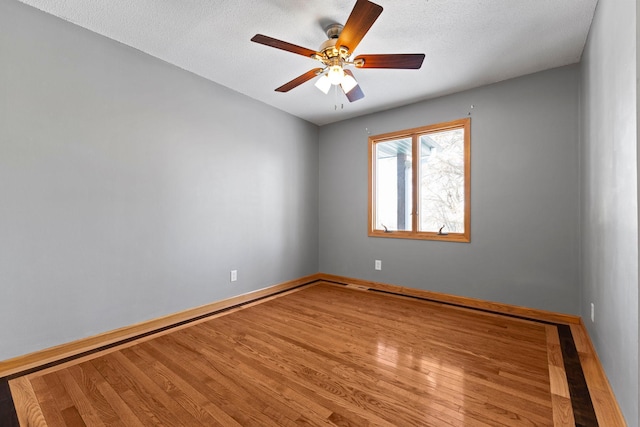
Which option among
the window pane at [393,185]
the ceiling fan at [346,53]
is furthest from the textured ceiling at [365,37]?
the window pane at [393,185]

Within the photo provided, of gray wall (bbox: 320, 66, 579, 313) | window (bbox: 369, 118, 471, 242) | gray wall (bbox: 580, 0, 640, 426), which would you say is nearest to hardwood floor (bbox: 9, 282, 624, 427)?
gray wall (bbox: 580, 0, 640, 426)

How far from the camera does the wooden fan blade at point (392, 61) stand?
199 centimetres

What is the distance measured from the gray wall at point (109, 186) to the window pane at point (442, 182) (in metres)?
2.19

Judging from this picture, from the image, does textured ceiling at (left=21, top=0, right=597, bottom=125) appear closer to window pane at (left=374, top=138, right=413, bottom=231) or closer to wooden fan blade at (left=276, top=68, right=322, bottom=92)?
wooden fan blade at (left=276, top=68, right=322, bottom=92)

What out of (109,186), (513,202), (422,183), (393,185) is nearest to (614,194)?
(513,202)

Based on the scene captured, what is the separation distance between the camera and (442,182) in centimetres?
357

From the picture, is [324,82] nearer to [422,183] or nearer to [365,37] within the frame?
[365,37]

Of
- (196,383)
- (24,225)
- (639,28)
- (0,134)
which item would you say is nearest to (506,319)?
(639,28)

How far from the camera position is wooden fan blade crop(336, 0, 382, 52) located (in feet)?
5.17

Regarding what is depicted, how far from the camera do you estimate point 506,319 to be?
2.85 metres

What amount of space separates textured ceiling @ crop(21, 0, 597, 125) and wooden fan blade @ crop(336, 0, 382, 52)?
0.29 m

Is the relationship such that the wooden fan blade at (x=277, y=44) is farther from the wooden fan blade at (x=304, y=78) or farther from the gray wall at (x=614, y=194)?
the gray wall at (x=614, y=194)

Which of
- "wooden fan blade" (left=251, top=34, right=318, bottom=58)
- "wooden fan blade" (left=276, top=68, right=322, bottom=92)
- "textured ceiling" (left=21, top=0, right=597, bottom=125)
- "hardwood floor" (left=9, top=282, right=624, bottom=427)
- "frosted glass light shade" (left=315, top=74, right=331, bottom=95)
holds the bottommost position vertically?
"hardwood floor" (left=9, top=282, right=624, bottom=427)

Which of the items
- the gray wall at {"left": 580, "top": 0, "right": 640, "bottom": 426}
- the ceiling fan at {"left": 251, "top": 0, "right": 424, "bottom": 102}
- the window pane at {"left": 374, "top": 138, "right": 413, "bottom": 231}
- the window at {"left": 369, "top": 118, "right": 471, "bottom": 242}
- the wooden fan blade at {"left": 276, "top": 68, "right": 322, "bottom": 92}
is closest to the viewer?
the gray wall at {"left": 580, "top": 0, "right": 640, "bottom": 426}
